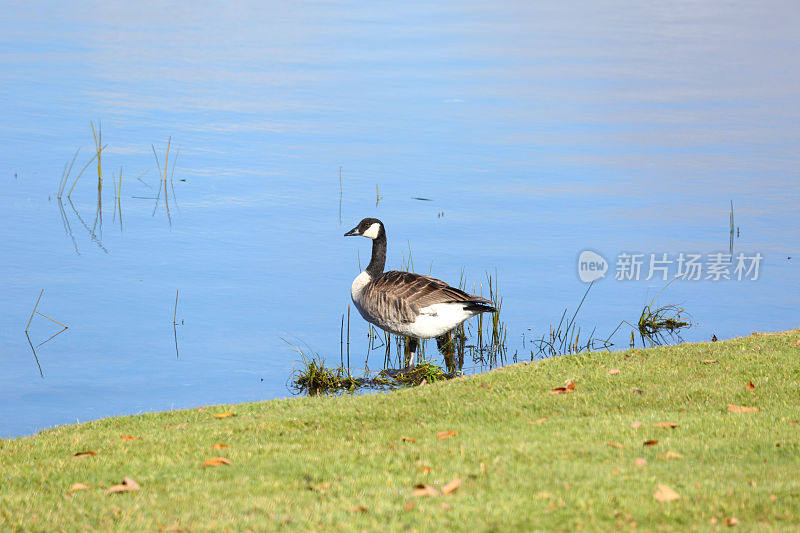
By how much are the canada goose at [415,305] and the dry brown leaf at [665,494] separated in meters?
5.92

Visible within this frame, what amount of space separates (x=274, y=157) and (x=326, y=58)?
1318 centimetres

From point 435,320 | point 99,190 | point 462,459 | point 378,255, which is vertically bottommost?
point 462,459

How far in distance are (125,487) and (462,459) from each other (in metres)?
2.48

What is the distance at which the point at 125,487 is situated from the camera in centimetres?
720

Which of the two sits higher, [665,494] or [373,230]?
[373,230]

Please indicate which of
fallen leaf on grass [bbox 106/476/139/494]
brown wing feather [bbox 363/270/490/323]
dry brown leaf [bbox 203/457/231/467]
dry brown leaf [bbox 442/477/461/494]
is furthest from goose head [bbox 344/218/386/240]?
dry brown leaf [bbox 442/477/461/494]

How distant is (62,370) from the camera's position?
13.5 meters

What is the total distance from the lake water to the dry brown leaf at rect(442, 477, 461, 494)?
622cm

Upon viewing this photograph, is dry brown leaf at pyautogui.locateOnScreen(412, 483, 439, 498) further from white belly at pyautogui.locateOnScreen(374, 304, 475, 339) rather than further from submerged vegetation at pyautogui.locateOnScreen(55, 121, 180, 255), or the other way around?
submerged vegetation at pyautogui.locateOnScreen(55, 121, 180, 255)

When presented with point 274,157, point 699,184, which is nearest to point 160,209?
point 274,157

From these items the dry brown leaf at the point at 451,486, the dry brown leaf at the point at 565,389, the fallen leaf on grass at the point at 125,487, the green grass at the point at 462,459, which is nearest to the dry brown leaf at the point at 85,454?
the green grass at the point at 462,459

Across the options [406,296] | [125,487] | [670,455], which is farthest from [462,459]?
[406,296]

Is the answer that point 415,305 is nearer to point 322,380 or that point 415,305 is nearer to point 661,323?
point 322,380

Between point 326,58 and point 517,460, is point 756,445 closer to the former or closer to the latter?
point 517,460
